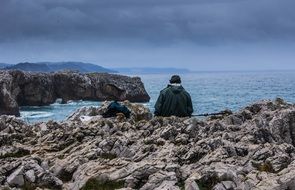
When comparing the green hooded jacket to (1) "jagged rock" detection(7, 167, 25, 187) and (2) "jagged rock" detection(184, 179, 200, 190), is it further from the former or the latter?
(2) "jagged rock" detection(184, 179, 200, 190)

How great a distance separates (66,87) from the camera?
18575cm

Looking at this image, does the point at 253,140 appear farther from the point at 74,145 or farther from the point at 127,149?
the point at 74,145

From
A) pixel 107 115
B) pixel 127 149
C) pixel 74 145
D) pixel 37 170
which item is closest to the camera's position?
pixel 37 170

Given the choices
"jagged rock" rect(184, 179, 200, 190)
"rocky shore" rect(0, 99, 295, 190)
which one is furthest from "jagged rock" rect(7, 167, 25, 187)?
"jagged rock" rect(184, 179, 200, 190)

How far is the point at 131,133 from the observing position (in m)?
30.3

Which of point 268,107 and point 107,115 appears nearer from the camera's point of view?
point 107,115

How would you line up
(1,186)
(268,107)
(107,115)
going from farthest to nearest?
(268,107) → (107,115) → (1,186)

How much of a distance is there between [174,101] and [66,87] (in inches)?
6055

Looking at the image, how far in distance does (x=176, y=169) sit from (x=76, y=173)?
4.61 m

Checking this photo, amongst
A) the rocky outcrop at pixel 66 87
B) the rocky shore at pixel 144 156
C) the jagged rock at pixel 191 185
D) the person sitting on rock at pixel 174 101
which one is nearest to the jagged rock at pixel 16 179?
the rocky shore at pixel 144 156

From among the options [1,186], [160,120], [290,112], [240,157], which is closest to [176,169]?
[240,157]

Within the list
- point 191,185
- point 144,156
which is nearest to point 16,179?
point 144,156

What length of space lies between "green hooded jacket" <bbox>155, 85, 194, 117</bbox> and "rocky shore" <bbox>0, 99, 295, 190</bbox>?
65.4 inches

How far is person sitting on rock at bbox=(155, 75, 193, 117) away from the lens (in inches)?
1319
